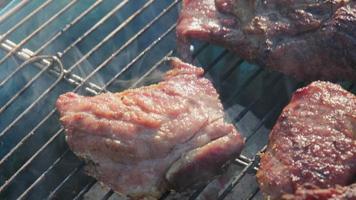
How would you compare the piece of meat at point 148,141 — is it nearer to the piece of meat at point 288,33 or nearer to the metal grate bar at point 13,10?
the piece of meat at point 288,33

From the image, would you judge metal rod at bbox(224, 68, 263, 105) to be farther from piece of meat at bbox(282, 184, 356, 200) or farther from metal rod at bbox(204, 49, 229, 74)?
piece of meat at bbox(282, 184, 356, 200)

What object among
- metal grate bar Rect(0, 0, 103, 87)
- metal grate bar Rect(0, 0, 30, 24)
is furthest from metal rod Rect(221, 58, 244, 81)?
metal grate bar Rect(0, 0, 30, 24)

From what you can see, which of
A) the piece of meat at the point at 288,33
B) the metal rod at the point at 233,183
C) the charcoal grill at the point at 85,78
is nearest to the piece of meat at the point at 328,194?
the metal rod at the point at 233,183

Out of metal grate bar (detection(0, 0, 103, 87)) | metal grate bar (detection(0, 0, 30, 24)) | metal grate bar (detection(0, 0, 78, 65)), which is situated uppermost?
metal grate bar (detection(0, 0, 30, 24))

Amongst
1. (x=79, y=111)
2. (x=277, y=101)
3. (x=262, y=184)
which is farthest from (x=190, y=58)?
(x=262, y=184)

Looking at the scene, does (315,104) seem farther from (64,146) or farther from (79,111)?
(64,146)

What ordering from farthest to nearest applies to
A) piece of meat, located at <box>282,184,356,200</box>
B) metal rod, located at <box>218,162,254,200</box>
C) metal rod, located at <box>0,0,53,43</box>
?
1. metal rod, located at <box>0,0,53,43</box>
2. metal rod, located at <box>218,162,254,200</box>
3. piece of meat, located at <box>282,184,356,200</box>
